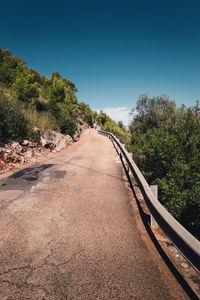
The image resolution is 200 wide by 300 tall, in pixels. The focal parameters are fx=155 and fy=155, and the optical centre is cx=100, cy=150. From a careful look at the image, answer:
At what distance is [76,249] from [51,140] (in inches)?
450

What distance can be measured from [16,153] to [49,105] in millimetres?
12596

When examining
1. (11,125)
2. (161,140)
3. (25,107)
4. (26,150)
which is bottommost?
(26,150)

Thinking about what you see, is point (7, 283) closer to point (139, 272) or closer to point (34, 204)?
point (139, 272)

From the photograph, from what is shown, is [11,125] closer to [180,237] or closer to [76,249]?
[76,249]

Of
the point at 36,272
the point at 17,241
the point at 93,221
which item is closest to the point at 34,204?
the point at 17,241

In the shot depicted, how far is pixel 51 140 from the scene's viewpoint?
1312 cm

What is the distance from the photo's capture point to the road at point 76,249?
1932 millimetres

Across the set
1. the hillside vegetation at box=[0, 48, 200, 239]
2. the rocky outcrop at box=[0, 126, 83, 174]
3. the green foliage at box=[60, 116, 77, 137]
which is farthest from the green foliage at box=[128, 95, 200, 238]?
the green foliage at box=[60, 116, 77, 137]

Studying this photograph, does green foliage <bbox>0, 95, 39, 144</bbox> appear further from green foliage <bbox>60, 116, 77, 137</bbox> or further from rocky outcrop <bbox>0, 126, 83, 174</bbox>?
green foliage <bbox>60, 116, 77, 137</bbox>

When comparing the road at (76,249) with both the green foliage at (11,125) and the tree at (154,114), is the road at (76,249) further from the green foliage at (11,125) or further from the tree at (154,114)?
the tree at (154,114)

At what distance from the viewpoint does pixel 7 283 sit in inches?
78.7

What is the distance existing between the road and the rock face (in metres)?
7.54

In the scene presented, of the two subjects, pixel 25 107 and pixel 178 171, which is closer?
pixel 178 171

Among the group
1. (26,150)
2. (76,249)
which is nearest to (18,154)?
(26,150)
